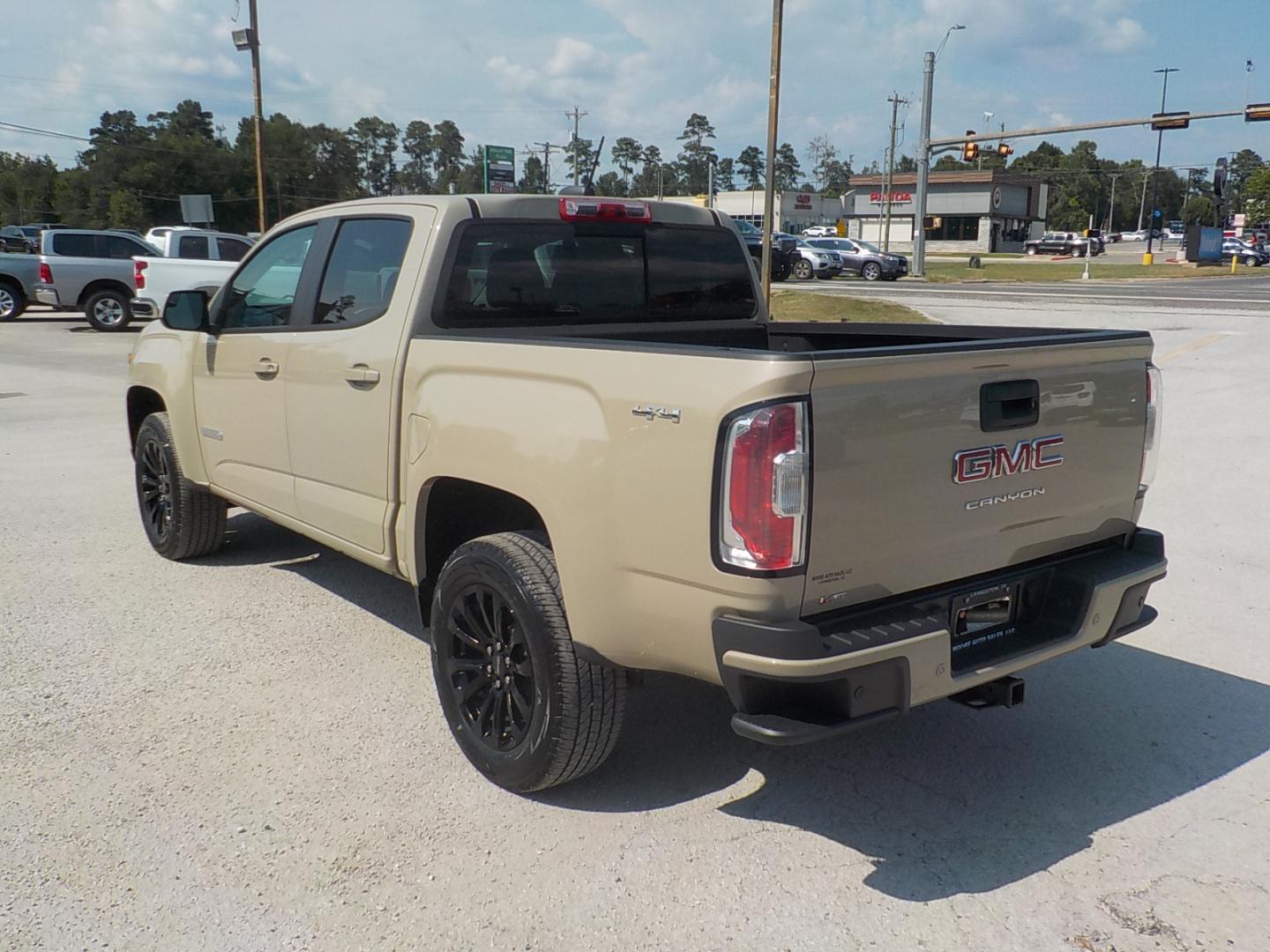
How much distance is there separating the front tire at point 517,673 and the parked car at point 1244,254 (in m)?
65.2

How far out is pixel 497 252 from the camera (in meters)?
4.08

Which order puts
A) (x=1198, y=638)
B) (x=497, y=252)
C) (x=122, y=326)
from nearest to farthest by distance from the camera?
(x=497, y=252) → (x=1198, y=638) → (x=122, y=326)

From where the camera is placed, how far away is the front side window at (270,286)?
15.4ft

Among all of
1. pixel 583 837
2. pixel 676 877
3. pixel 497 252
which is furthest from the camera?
pixel 497 252

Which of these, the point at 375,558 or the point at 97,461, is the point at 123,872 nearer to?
the point at 375,558

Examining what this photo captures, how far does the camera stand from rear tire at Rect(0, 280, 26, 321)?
21.8 metres

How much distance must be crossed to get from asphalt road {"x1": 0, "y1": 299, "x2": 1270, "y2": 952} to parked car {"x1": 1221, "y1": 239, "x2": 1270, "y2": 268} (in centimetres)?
6399

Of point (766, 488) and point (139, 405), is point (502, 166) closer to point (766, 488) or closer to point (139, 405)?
point (139, 405)

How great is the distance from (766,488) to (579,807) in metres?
1.39

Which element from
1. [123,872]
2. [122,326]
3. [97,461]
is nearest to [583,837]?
[123,872]

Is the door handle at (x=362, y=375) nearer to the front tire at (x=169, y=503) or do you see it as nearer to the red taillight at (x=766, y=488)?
the red taillight at (x=766, y=488)

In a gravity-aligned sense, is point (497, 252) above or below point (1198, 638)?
above

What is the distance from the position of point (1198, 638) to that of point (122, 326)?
817 inches

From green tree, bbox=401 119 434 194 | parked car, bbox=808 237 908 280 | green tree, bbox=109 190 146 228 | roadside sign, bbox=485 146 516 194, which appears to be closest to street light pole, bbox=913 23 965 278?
parked car, bbox=808 237 908 280
